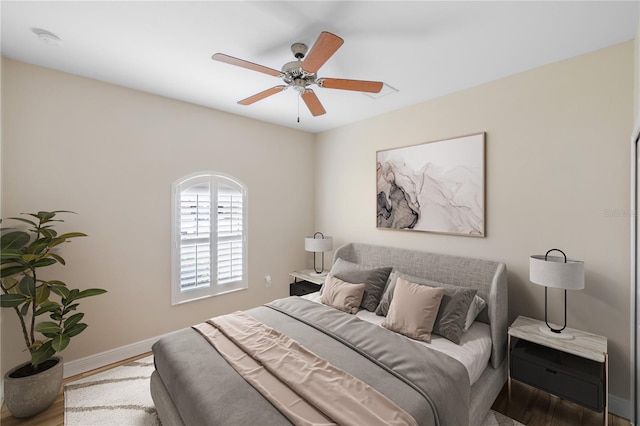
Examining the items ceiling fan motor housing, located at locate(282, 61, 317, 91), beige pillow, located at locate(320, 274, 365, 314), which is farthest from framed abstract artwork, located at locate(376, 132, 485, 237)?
ceiling fan motor housing, located at locate(282, 61, 317, 91)

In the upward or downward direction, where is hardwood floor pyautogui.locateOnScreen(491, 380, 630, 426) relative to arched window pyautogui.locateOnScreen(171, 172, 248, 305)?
downward

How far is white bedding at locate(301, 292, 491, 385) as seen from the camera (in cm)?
198

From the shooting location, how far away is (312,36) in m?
2.01

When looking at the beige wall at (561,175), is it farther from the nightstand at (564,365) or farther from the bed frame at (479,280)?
the nightstand at (564,365)

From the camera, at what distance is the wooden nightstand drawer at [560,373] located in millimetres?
1866

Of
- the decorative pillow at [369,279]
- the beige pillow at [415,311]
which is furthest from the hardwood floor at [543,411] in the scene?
the decorative pillow at [369,279]

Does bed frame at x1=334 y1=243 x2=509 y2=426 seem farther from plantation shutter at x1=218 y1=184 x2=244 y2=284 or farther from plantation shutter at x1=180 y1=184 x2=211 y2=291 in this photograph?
plantation shutter at x1=180 y1=184 x2=211 y2=291

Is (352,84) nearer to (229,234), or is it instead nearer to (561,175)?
(561,175)

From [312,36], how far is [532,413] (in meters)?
3.21

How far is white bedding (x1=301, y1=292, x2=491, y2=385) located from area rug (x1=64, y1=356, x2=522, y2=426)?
0.41 metres

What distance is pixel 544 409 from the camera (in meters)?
2.18

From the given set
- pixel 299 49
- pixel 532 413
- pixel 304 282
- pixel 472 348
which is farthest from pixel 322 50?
pixel 304 282

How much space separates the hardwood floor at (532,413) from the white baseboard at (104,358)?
0.93 feet

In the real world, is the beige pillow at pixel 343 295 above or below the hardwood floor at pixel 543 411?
above
